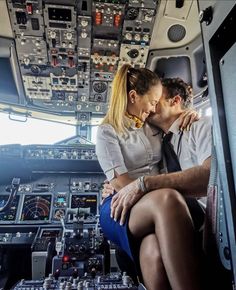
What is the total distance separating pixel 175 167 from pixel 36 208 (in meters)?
1.84

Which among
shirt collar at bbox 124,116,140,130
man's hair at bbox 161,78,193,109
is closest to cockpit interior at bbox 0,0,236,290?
shirt collar at bbox 124,116,140,130

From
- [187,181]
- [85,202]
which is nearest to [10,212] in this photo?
[85,202]

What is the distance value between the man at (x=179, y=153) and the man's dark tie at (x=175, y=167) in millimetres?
24

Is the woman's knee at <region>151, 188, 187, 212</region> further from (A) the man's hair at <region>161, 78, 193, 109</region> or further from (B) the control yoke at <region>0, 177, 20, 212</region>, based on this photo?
(B) the control yoke at <region>0, 177, 20, 212</region>

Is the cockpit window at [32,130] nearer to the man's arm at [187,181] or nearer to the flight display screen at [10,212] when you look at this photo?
the flight display screen at [10,212]

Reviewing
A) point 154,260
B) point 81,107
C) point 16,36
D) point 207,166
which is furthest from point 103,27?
point 154,260

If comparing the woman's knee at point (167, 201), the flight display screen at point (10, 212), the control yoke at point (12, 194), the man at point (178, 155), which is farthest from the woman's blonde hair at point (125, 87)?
the flight display screen at point (10, 212)

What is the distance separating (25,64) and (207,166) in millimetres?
2956

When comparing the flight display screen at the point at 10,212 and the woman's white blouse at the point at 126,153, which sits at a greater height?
the woman's white blouse at the point at 126,153

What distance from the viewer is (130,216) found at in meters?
1.06

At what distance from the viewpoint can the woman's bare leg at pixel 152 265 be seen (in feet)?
3.06

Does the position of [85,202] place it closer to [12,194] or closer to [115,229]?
[12,194]

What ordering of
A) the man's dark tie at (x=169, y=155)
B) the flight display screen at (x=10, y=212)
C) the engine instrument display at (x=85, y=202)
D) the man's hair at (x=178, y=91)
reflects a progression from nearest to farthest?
the man's dark tie at (x=169, y=155) → the man's hair at (x=178, y=91) → the flight display screen at (x=10, y=212) → the engine instrument display at (x=85, y=202)

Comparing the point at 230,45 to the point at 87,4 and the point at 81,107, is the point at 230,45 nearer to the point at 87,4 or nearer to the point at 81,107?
the point at 87,4
